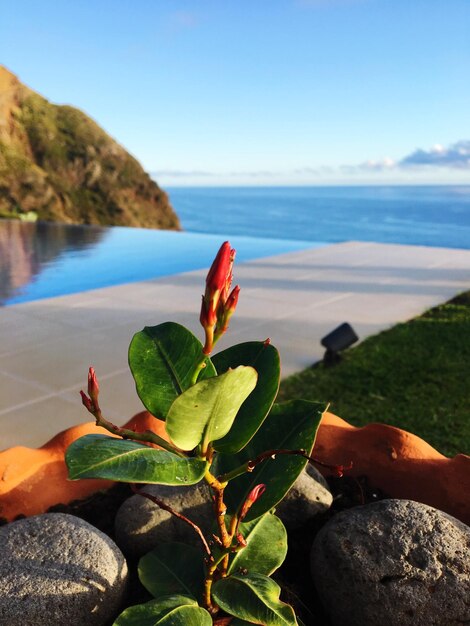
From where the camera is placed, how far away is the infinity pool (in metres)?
6.18

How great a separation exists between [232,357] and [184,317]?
3455 millimetres

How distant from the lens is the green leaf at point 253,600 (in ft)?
2.89

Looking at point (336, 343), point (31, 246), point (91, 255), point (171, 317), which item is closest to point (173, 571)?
point (336, 343)

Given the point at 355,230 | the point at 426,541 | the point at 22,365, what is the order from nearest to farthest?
the point at 426,541
the point at 22,365
the point at 355,230

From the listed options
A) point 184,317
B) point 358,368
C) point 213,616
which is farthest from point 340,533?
point 184,317

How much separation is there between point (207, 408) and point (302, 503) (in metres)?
0.70

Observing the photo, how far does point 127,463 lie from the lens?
2.33 feet

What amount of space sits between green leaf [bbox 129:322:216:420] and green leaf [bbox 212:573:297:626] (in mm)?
338

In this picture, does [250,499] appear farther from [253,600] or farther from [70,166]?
[70,166]

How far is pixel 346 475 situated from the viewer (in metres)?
1.48

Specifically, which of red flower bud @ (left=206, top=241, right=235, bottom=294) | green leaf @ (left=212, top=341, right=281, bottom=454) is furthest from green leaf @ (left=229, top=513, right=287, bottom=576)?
red flower bud @ (left=206, top=241, right=235, bottom=294)

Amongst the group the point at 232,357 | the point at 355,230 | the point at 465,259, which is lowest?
the point at 355,230

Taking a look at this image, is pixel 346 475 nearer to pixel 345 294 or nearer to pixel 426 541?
pixel 426 541

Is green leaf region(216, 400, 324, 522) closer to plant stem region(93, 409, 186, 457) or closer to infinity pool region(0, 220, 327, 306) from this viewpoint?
plant stem region(93, 409, 186, 457)
